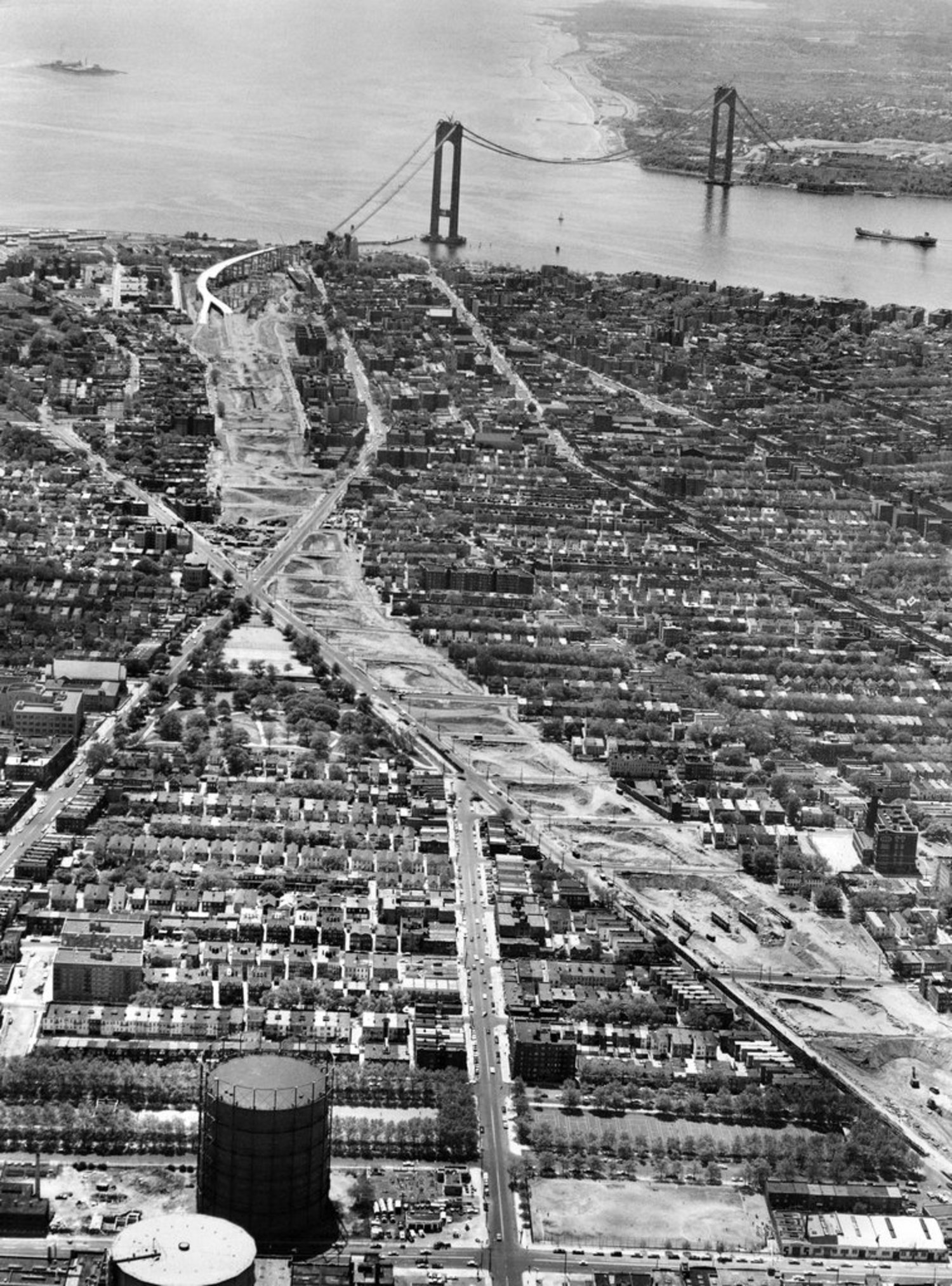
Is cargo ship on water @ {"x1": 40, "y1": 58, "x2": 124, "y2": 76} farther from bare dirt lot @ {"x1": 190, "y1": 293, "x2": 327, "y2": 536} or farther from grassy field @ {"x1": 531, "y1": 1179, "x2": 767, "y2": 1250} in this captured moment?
grassy field @ {"x1": 531, "y1": 1179, "x2": 767, "y2": 1250}

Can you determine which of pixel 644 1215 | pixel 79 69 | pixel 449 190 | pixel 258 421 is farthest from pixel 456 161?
pixel 644 1215

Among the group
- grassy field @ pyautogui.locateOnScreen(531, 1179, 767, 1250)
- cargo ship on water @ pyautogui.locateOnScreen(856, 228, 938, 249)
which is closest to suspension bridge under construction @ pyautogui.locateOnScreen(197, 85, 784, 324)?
cargo ship on water @ pyautogui.locateOnScreen(856, 228, 938, 249)

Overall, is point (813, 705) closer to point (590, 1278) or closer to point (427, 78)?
point (590, 1278)

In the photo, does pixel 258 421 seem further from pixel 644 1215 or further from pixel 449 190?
pixel 644 1215

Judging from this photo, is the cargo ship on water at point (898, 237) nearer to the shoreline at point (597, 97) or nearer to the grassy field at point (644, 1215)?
the shoreline at point (597, 97)

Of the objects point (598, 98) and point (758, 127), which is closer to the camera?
point (758, 127)

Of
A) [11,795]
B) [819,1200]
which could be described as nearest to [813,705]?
[11,795]
